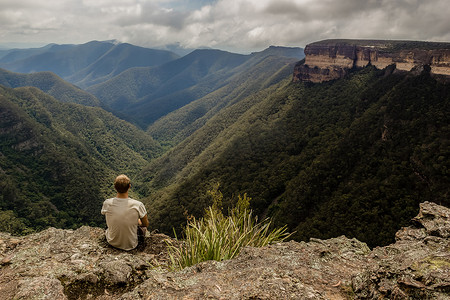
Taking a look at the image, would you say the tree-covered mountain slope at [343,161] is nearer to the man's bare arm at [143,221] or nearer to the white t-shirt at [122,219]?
the man's bare arm at [143,221]

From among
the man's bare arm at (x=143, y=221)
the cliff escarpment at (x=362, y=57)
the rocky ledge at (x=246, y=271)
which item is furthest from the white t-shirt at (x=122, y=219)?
the cliff escarpment at (x=362, y=57)

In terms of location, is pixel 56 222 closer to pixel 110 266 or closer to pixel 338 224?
pixel 338 224

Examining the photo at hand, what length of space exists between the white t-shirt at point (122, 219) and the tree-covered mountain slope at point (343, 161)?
1119 mm

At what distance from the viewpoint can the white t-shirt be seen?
484 cm

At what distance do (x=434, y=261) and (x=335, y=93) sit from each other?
63.3 metres

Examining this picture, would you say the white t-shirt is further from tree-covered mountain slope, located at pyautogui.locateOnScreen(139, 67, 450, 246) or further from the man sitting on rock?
tree-covered mountain slope, located at pyautogui.locateOnScreen(139, 67, 450, 246)

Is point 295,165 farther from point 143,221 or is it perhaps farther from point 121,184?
point 121,184

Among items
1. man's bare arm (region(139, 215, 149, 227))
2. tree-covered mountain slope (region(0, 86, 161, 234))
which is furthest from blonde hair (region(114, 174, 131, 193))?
→ tree-covered mountain slope (region(0, 86, 161, 234))

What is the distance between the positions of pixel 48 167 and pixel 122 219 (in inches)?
3428

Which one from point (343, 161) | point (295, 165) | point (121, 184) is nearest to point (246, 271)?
point (121, 184)

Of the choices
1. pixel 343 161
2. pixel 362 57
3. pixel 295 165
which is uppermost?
pixel 362 57

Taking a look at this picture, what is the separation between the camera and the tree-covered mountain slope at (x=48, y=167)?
55812 millimetres

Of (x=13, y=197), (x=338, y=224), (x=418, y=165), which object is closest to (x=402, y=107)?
(x=418, y=165)

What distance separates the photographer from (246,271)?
3.55 meters
